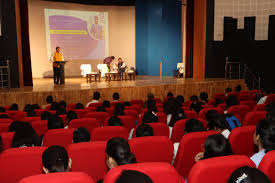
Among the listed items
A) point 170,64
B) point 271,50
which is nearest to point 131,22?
point 170,64

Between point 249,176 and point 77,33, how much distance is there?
13.1m

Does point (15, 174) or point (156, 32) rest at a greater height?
point (156, 32)

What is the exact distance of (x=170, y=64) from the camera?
519 inches

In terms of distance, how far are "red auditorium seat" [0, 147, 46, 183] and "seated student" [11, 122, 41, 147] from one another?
52 cm

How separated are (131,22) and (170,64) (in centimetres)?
337

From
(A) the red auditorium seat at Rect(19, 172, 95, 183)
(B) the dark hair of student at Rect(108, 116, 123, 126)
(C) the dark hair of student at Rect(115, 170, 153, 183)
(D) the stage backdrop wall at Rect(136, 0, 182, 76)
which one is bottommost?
(B) the dark hair of student at Rect(108, 116, 123, 126)

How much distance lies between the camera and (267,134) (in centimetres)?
200

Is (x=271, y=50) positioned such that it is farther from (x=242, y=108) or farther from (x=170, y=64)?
(x=242, y=108)

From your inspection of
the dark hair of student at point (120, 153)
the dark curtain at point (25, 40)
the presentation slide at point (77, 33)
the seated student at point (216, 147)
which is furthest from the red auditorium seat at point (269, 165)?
the presentation slide at point (77, 33)

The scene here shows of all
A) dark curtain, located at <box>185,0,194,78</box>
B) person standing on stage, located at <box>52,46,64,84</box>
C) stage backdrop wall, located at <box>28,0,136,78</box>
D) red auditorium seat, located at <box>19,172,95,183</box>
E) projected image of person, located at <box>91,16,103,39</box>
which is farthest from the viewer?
projected image of person, located at <box>91,16,103,39</box>

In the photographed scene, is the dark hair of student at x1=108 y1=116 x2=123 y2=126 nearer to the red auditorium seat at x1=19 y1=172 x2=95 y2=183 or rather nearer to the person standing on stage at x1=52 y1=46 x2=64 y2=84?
the red auditorium seat at x1=19 y1=172 x2=95 y2=183

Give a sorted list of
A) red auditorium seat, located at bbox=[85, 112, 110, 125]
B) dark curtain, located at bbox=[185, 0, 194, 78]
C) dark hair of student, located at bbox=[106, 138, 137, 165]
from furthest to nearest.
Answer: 1. dark curtain, located at bbox=[185, 0, 194, 78]
2. red auditorium seat, located at bbox=[85, 112, 110, 125]
3. dark hair of student, located at bbox=[106, 138, 137, 165]

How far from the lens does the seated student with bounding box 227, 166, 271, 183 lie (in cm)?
102

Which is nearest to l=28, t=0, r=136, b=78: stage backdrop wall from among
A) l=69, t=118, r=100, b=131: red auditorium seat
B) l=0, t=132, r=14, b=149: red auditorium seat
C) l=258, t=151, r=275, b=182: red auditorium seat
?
l=69, t=118, r=100, b=131: red auditorium seat
